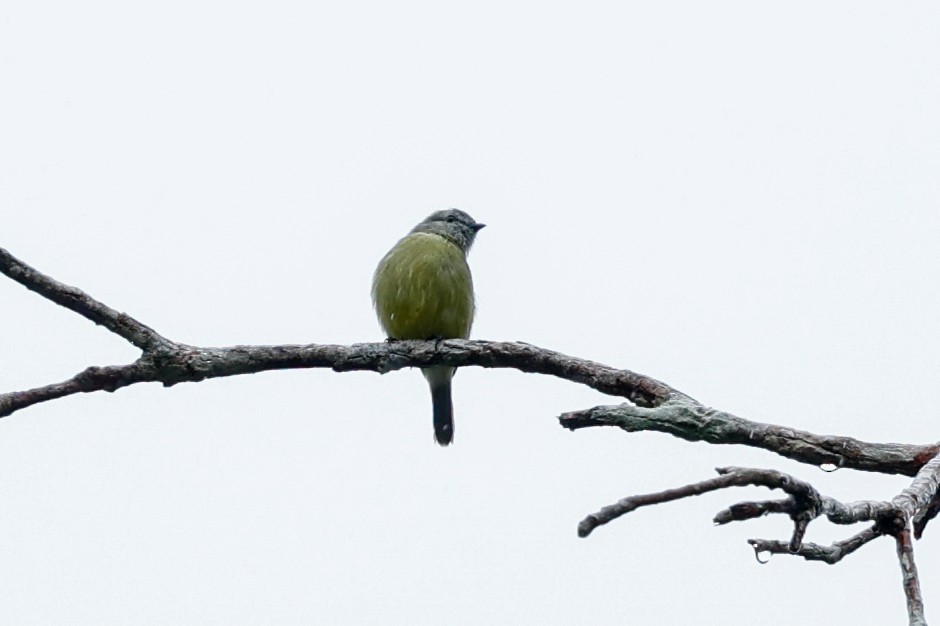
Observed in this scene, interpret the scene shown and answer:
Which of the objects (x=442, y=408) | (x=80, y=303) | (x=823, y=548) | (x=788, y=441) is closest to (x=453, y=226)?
(x=442, y=408)

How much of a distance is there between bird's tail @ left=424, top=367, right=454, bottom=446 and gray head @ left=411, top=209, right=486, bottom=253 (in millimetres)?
948

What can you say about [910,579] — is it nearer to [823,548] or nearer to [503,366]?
[823,548]

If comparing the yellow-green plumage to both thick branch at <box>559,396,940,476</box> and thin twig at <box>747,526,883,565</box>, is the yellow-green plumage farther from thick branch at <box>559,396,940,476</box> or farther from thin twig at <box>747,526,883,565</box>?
thin twig at <box>747,526,883,565</box>

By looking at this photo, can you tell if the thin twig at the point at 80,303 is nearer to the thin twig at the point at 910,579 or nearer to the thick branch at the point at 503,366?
the thick branch at the point at 503,366

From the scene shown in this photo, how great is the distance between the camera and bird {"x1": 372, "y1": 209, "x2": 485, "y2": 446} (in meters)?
6.95

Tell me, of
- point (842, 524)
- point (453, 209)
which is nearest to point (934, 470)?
point (842, 524)

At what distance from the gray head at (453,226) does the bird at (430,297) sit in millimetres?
190

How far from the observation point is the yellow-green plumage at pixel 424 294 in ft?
22.8

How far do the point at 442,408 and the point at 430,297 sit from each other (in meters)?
1.08

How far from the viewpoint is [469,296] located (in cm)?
725

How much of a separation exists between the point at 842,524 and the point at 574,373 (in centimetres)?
141

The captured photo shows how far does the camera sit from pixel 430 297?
6914 millimetres

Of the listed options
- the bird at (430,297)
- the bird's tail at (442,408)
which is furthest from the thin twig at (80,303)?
the bird's tail at (442,408)

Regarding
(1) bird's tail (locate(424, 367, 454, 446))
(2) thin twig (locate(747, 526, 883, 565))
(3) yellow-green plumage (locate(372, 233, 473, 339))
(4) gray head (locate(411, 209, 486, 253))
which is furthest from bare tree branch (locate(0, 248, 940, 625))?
(4) gray head (locate(411, 209, 486, 253))
